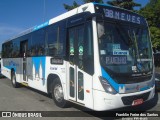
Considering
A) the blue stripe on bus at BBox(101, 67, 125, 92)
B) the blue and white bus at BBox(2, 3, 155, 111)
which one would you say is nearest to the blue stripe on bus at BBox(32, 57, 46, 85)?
the blue and white bus at BBox(2, 3, 155, 111)

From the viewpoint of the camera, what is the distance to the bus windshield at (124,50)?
5.83 meters

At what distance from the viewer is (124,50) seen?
618cm

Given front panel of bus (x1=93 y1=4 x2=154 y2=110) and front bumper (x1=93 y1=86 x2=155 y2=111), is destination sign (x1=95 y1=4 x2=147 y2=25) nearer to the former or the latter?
front panel of bus (x1=93 y1=4 x2=154 y2=110)

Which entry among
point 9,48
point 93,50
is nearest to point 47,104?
point 93,50

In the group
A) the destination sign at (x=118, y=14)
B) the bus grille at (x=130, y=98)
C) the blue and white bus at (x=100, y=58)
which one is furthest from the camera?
the destination sign at (x=118, y=14)

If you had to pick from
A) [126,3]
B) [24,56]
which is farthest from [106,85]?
[126,3]

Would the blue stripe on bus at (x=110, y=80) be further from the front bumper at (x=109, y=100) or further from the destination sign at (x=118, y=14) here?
the destination sign at (x=118, y=14)

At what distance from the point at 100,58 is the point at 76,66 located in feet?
3.50

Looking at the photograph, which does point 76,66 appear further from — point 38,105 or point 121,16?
point 38,105

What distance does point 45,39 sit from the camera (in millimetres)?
8828

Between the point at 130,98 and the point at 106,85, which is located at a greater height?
the point at 106,85

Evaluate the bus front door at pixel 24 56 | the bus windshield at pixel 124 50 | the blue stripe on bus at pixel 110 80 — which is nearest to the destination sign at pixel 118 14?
the bus windshield at pixel 124 50

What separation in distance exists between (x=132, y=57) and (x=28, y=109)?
13.0ft

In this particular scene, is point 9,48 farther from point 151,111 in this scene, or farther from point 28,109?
point 151,111
